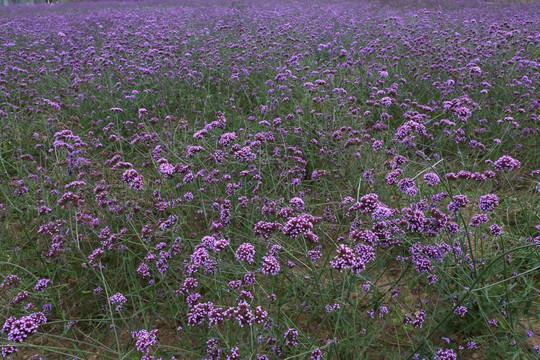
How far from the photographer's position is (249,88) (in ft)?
17.2

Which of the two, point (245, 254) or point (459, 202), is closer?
point (245, 254)

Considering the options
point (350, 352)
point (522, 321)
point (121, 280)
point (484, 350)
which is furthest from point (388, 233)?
point (121, 280)

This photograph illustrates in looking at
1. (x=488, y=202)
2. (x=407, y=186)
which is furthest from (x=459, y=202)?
(x=407, y=186)

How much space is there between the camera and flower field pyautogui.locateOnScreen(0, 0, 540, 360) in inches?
67.7

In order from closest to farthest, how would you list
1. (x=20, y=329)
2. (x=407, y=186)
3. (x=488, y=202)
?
(x=20, y=329)
(x=488, y=202)
(x=407, y=186)

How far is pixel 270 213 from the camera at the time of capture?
2.18 meters

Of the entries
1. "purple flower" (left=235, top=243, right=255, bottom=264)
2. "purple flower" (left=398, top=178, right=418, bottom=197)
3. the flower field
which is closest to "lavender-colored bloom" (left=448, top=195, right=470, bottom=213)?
the flower field

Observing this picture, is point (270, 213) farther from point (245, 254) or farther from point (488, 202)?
point (488, 202)

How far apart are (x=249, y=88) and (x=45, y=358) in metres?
4.04

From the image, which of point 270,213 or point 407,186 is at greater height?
point 407,186

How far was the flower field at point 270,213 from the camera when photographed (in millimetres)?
1719

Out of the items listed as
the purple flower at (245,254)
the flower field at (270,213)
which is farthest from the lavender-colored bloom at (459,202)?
the purple flower at (245,254)

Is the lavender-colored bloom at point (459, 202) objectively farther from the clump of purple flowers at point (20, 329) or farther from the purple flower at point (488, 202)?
the clump of purple flowers at point (20, 329)

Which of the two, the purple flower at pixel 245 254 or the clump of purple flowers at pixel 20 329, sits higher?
the purple flower at pixel 245 254
